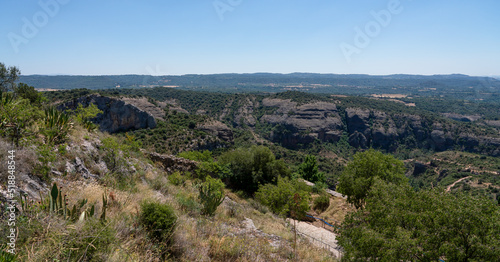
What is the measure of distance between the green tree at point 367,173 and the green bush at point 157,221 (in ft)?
37.2

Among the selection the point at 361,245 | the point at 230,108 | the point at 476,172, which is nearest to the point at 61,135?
the point at 361,245

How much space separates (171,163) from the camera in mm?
14203

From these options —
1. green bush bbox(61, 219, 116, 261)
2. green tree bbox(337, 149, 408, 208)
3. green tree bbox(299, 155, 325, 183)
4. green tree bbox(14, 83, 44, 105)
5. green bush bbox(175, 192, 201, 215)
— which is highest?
green tree bbox(14, 83, 44, 105)

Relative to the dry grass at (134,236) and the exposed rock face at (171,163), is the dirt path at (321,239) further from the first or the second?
the exposed rock face at (171,163)

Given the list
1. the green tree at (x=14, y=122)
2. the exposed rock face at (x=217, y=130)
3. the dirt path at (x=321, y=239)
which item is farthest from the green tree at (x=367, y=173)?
the exposed rock face at (x=217, y=130)

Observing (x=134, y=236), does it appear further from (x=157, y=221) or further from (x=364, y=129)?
(x=364, y=129)

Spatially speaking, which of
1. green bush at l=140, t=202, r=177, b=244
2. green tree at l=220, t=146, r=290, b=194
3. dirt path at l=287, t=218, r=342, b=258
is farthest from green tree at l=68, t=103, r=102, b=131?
green tree at l=220, t=146, r=290, b=194

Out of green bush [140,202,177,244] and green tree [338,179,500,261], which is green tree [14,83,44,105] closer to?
green bush [140,202,177,244]

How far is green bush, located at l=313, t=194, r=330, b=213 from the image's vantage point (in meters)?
17.5

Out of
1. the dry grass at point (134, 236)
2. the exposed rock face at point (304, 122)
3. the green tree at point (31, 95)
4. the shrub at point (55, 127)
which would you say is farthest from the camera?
the exposed rock face at point (304, 122)

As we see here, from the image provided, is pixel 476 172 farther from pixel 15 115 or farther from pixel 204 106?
pixel 204 106

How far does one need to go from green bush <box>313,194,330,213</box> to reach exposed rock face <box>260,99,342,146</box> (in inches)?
2933

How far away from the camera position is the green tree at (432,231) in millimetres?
6152

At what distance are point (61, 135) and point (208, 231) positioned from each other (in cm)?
543
